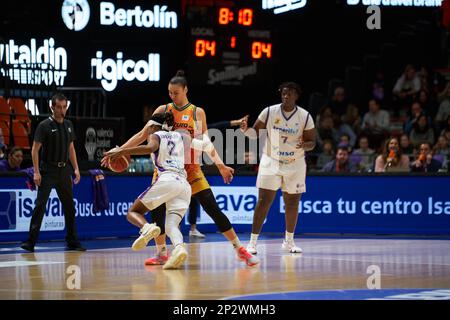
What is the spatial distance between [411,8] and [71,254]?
50.9 feet

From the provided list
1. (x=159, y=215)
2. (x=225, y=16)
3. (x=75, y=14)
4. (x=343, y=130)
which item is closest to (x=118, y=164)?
(x=159, y=215)

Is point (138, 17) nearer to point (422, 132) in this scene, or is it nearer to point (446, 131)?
point (422, 132)

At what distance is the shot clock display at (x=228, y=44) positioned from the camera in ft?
66.0

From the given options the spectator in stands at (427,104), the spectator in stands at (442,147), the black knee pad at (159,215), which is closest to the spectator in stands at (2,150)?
the black knee pad at (159,215)

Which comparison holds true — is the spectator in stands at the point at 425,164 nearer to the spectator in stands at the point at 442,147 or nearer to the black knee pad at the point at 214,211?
the spectator in stands at the point at 442,147

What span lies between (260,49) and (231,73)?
823 millimetres

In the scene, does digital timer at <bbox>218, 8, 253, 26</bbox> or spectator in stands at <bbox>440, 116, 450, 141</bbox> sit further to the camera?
digital timer at <bbox>218, 8, 253, 26</bbox>

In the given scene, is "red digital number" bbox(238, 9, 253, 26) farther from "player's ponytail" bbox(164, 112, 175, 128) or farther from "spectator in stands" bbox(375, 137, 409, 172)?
"player's ponytail" bbox(164, 112, 175, 128)

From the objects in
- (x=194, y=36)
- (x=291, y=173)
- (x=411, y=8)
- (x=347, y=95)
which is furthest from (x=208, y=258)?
(x=411, y=8)

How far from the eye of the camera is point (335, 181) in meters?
16.8

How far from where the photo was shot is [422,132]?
20062mm

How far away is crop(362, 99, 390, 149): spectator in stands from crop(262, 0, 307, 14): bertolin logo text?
2.73 metres

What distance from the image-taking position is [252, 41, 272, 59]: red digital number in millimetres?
20453

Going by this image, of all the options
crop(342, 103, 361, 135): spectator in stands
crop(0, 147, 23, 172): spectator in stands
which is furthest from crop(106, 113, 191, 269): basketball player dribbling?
crop(342, 103, 361, 135): spectator in stands
